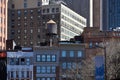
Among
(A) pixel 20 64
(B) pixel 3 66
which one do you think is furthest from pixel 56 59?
(B) pixel 3 66

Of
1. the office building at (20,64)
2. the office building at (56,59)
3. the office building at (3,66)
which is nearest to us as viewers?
the office building at (56,59)

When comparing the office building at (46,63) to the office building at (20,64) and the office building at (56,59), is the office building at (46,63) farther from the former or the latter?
the office building at (20,64)

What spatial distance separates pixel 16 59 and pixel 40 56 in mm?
5362

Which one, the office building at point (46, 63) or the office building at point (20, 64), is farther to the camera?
the office building at point (20, 64)

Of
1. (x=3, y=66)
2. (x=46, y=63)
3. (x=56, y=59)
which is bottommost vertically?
(x=3, y=66)

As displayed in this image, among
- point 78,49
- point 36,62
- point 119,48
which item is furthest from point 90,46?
point 119,48

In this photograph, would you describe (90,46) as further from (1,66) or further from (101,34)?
(1,66)

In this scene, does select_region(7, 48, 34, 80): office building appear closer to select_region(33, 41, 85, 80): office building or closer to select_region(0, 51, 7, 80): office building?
select_region(0, 51, 7, 80): office building

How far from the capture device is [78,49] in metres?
126

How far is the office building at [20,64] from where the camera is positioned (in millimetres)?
126188

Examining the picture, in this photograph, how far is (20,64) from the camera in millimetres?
127000

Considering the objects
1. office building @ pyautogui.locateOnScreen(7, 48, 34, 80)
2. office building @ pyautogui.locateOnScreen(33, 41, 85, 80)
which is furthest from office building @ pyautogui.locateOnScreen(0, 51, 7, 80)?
office building @ pyautogui.locateOnScreen(33, 41, 85, 80)

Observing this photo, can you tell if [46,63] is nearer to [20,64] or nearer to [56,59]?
[56,59]

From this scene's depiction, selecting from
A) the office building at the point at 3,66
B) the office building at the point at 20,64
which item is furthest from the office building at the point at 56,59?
the office building at the point at 3,66
